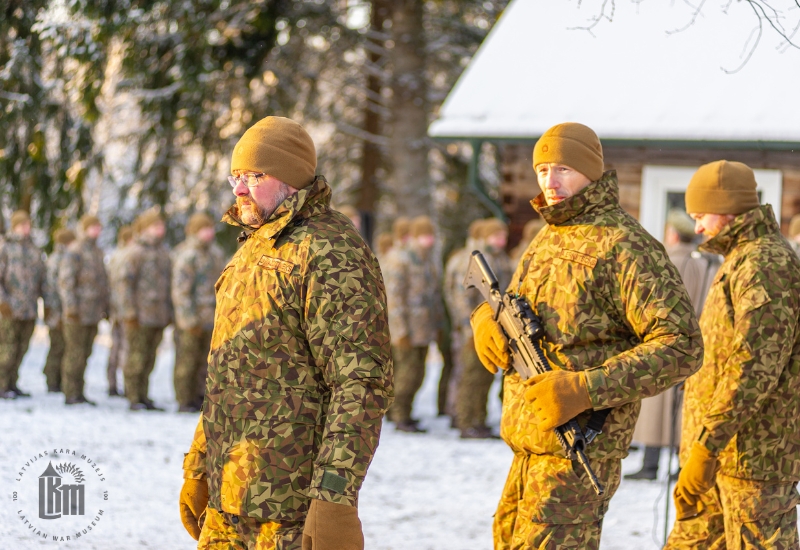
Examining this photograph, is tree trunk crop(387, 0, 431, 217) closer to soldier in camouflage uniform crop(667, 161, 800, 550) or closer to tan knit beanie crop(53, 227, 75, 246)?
tan knit beanie crop(53, 227, 75, 246)

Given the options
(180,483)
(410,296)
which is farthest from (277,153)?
(410,296)

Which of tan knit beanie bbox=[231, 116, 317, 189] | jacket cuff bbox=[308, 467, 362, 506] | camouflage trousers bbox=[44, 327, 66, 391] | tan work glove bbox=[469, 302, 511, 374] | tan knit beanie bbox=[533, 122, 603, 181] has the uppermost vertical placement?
tan knit beanie bbox=[533, 122, 603, 181]

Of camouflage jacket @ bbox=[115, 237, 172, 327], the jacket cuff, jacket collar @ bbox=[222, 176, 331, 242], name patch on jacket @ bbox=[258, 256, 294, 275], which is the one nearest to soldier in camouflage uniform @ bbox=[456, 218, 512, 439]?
camouflage jacket @ bbox=[115, 237, 172, 327]

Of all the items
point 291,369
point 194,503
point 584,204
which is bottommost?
point 194,503

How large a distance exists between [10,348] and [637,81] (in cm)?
726

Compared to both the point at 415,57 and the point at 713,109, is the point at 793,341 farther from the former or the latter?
the point at 415,57

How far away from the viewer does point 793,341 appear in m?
4.28

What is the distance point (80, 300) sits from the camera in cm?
1141

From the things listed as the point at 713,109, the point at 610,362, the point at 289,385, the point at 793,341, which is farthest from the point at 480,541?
the point at 713,109

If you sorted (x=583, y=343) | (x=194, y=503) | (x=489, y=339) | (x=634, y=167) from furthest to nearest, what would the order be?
(x=634, y=167) < (x=489, y=339) < (x=583, y=343) < (x=194, y=503)

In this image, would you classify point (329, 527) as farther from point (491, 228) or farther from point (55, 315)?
point (55, 315)

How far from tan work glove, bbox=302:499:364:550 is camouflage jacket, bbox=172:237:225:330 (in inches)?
319

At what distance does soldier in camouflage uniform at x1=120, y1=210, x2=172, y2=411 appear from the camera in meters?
11.2

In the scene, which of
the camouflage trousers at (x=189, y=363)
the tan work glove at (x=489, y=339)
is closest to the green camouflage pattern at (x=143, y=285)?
the camouflage trousers at (x=189, y=363)
